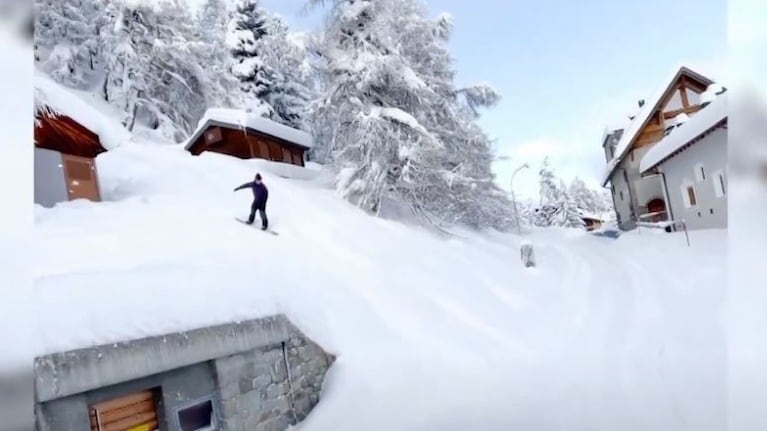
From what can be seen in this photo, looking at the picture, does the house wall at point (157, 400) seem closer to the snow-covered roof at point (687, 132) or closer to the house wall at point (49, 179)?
the house wall at point (49, 179)

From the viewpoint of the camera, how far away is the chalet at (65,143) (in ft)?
7.27

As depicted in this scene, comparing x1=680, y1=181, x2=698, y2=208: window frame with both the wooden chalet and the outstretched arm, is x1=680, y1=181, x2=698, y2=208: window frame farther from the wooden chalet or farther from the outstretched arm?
the wooden chalet

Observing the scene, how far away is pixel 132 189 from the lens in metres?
3.36

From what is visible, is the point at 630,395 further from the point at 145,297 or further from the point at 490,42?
the point at 145,297

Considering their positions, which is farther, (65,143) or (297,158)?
(297,158)

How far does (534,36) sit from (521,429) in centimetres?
205

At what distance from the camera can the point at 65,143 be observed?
2619 millimetres

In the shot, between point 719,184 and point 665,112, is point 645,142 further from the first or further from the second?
point 719,184

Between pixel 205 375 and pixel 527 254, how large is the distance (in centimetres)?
252

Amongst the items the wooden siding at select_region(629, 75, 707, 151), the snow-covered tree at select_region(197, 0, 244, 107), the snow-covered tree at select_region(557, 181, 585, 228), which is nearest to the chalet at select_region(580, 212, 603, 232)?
the snow-covered tree at select_region(557, 181, 585, 228)

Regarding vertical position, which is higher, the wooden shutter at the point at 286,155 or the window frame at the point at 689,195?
the wooden shutter at the point at 286,155

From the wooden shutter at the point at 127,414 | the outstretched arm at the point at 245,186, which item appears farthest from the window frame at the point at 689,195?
the wooden shutter at the point at 127,414

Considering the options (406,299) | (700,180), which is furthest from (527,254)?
(700,180)

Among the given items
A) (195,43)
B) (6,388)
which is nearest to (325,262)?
(195,43)
